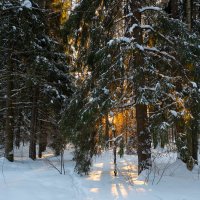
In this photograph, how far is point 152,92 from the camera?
907 cm

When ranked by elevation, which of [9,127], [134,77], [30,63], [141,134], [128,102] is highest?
[30,63]

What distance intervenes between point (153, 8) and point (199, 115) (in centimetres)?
342

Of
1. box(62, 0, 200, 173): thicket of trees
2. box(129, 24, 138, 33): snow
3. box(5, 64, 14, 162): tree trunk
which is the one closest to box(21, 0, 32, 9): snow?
box(5, 64, 14, 162): tree trunk

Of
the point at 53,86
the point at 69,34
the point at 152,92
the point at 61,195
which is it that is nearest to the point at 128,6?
the point at 69,34

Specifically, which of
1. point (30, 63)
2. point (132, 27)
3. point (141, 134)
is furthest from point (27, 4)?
point (141, 134)

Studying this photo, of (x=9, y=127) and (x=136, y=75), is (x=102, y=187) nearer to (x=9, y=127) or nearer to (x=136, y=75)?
(x=136, y=75)

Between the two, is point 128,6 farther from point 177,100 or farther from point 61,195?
point 61,195

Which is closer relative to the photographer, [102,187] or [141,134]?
[102,187]

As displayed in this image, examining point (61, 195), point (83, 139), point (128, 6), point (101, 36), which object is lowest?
point (61, 195)

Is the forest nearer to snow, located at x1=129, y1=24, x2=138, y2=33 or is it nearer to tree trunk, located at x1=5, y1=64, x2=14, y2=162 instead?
snow, located at x1=129, y1=24, x2=138, y2=33

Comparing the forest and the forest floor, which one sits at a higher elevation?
the forest

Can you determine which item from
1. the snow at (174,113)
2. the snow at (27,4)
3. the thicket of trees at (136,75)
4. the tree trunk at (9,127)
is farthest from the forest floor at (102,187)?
the snow at (27,4)

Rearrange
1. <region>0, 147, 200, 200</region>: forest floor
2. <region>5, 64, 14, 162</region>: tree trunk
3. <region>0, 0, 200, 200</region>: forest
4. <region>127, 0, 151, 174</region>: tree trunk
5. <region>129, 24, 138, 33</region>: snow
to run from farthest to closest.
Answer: <region>5, 64, 14, 162</region>: tree trunk → <region>127, 0, 151, 174</region>: tree trunk → <region>129, 24, 138, 33</region>: snow → <region>0, 0, 200, 200</region>: forest → <region>0, 147, 200, 200</region>: forest floor

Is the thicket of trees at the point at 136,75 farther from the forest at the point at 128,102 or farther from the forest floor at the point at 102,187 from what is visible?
the forest floor at the point at 102,187
